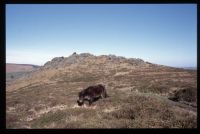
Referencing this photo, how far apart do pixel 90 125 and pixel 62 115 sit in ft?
10.3

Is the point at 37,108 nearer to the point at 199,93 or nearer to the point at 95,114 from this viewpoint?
the point at 95,114

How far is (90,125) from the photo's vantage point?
9547 millimetres

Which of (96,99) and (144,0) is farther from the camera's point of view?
(96,99)

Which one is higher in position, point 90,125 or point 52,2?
point 52,2

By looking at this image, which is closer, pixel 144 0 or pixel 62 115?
pixel 144 0

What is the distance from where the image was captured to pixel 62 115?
487 inches
